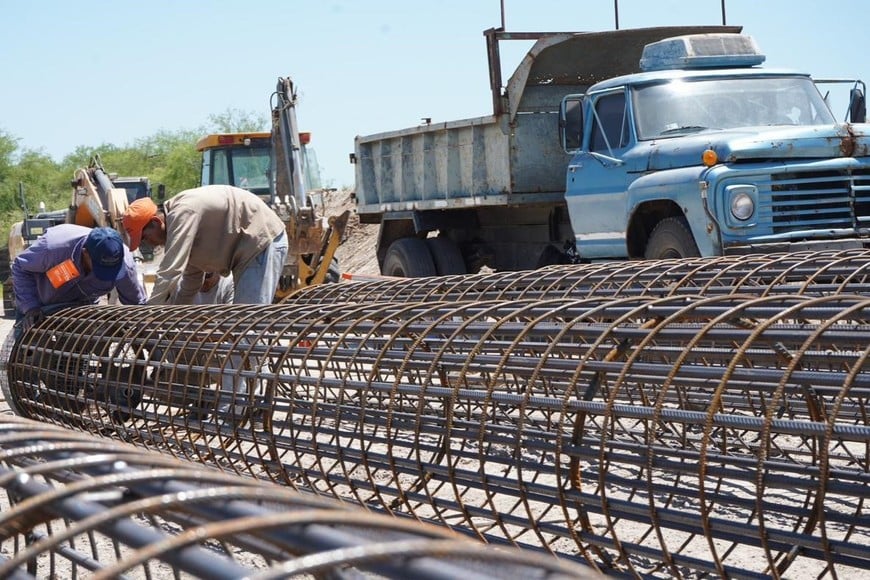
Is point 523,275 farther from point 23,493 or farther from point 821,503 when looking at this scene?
point 23,493

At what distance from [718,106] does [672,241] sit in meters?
1.31

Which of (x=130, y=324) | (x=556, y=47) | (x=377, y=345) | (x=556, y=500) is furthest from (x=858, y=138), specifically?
(x=556, y=500)

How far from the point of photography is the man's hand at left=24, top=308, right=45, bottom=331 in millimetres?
Answer: 6688

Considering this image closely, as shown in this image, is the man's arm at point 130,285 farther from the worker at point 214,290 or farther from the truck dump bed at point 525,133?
the truck dump bed at point 525,133

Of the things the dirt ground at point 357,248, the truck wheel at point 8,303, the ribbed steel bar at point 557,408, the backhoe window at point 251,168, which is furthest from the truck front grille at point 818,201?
the dirt ground at point 357,248

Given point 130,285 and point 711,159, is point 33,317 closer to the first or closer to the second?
point 130,285

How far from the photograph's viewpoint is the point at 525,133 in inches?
444

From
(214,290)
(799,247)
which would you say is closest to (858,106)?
(799,247)

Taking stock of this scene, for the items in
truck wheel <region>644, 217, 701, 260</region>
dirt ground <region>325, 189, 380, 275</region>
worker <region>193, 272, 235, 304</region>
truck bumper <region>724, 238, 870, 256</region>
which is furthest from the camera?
dirt ground <region>325, 189, 380, 275</region>

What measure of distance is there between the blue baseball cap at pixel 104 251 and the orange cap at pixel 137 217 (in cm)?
22

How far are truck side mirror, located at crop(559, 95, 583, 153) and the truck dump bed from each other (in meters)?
0.95

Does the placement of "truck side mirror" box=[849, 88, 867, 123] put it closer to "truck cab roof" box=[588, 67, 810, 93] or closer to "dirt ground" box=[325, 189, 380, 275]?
"truck cab roof" box=[588, 67, 810, 93]

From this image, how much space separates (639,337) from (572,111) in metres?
6.54

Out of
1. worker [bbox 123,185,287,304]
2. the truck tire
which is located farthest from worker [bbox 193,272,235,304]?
the truck tire
